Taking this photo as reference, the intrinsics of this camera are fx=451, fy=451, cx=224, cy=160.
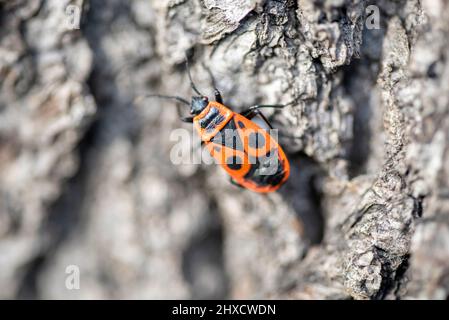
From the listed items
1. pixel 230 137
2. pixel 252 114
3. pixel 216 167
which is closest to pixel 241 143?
pixel 230 137

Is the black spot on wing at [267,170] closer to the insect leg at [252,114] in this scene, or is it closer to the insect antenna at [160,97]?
the insect leg at [252,114]

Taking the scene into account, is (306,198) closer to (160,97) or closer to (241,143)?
(241,143)

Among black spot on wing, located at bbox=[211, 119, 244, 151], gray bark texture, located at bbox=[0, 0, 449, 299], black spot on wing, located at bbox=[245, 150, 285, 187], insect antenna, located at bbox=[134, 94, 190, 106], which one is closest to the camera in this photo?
gray bark texture, located at bbox=[0, 0, 449, 299]

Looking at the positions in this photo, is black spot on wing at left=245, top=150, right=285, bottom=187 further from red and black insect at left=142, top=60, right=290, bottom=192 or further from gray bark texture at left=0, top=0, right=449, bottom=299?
gray bark texture at left=0, top=0, right=449, bottom=299

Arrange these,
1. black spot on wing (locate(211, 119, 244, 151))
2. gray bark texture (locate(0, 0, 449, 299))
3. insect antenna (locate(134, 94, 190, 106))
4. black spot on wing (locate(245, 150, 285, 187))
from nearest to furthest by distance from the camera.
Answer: gray bark texture (locate(0, 0, 449, 299)), black spot on wing (locate(245, 150, 285, 187)), black spot on wing (locate(211, 119, 244, 151)), insect antenna (locate(134, 94, 190, 106))

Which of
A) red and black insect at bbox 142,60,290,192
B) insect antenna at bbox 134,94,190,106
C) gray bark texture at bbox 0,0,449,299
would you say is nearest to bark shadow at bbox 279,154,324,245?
gray bark texture at bbox 0,0,449,299

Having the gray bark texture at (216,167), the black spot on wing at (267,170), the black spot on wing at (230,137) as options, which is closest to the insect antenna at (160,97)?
the gray bark texture at (216,167)
